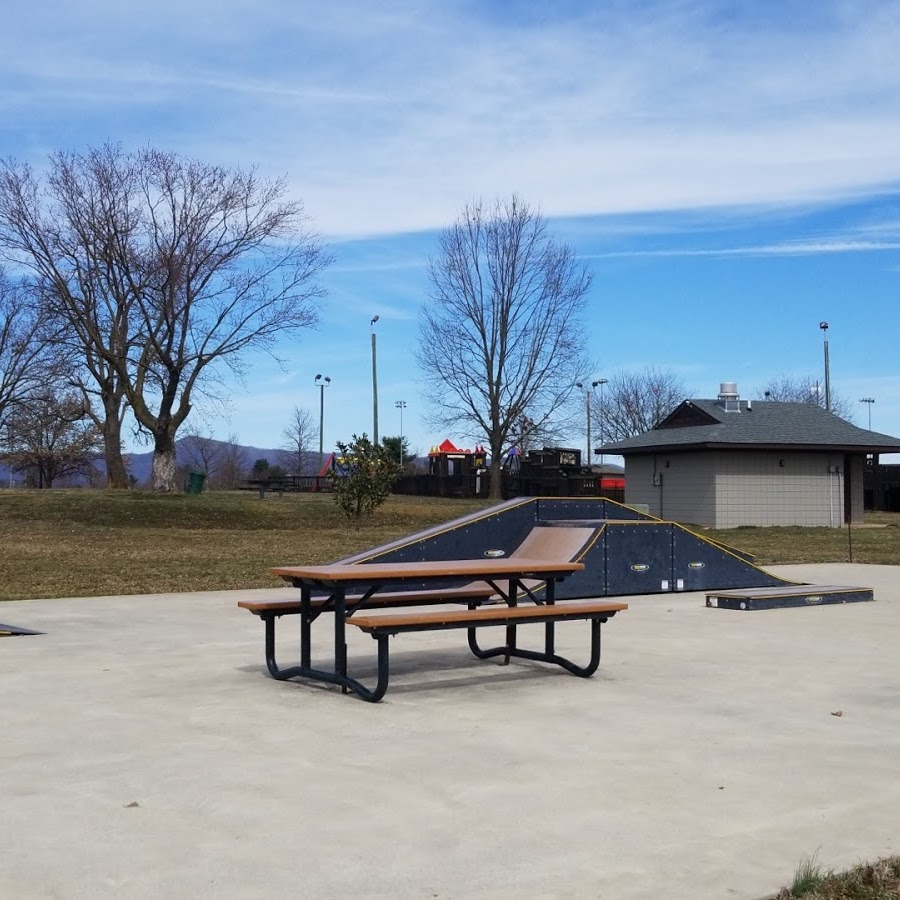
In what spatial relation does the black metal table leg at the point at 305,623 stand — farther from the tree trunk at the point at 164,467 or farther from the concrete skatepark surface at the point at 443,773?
the tree trunk at the point at 164,467

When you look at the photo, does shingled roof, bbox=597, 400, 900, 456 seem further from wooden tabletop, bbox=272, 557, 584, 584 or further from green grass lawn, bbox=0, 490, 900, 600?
wooden tabletop, bbox=272, 557, 584, 584

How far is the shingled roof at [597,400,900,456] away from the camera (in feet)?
108

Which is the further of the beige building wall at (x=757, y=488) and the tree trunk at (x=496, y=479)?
the tree trunk at (x=496, y=479)

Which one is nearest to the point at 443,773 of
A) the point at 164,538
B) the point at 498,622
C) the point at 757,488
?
the point at 498,622

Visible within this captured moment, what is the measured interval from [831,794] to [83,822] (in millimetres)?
3155

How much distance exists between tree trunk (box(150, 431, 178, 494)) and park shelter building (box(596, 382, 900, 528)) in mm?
15000

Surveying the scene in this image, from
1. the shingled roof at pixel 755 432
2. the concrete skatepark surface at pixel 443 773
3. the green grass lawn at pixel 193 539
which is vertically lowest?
the concrete skatepark surface at pixel 443 773

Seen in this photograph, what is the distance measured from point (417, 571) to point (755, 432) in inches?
1107

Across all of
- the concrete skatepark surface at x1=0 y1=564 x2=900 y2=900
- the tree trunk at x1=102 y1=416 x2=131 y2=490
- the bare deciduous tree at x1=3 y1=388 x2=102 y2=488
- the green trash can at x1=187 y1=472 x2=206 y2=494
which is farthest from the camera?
the bare deciduous tree at x1=3 y1=388 x2=102 y2=488

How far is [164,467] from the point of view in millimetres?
34500

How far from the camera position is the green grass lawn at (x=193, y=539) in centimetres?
1497

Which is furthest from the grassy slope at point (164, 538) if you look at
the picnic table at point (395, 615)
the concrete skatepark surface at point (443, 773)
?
the picnic table at point (395, 615)

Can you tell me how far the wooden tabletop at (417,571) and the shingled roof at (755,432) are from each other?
83.0ft

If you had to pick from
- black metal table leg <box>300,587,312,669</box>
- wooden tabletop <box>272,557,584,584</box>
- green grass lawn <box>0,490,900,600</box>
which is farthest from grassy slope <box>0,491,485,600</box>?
wooden tabletop <box>272,557,584,584</box>
